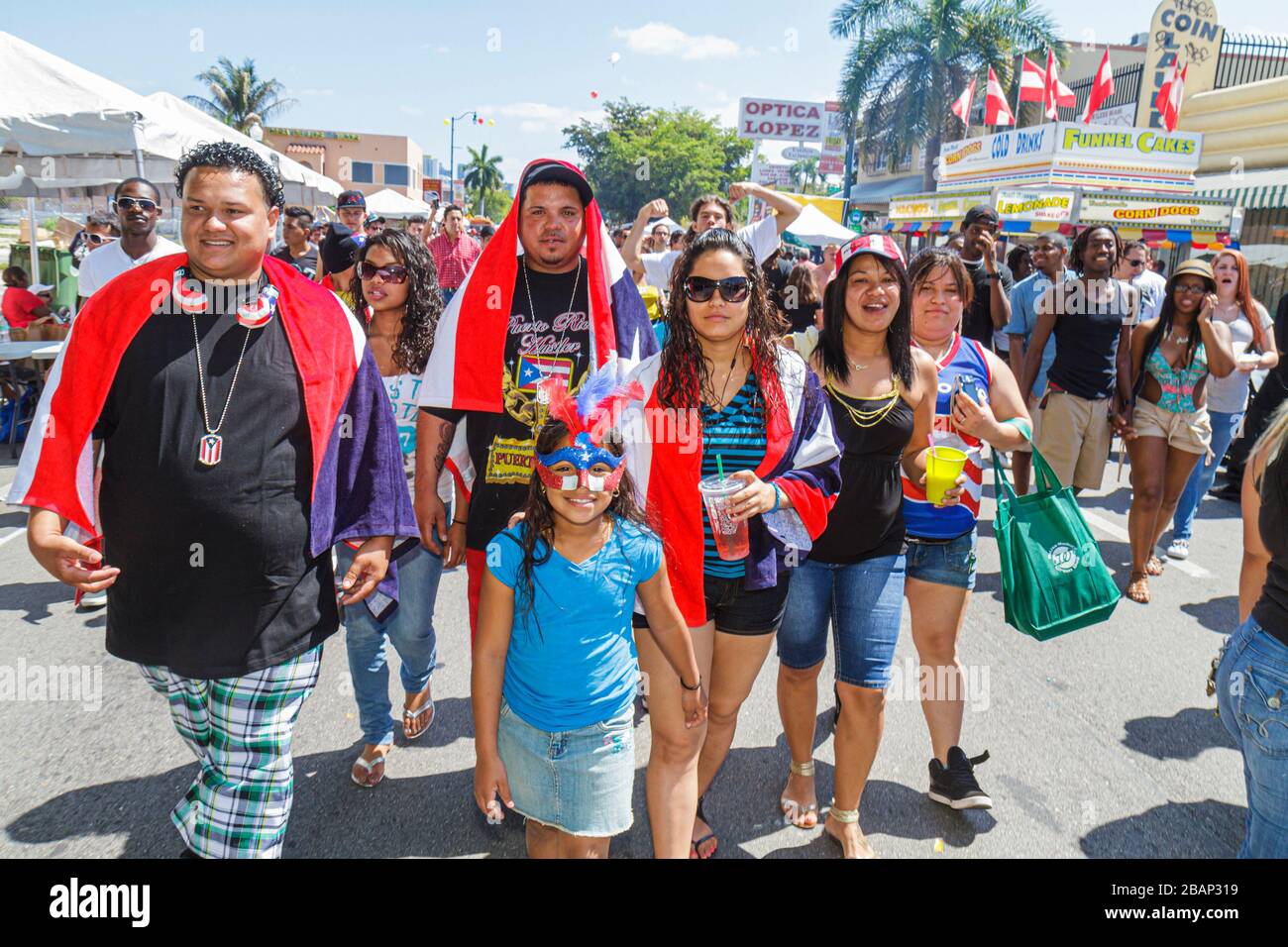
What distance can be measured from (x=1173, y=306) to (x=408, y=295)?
4.73m

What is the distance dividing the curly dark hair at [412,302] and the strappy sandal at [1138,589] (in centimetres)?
458

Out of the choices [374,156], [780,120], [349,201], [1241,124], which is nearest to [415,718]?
[349,201]

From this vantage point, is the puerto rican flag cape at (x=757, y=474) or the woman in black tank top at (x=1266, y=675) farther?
the puerto rican flag cape at (x=757, y=474)

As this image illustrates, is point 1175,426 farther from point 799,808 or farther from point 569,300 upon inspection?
point 569,300

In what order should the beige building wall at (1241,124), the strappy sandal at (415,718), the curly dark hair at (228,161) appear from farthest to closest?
1. the beige building wall at (1241,124)
2. the strappy sandal at (415,718)
3. the curly dark hair at (228,161)

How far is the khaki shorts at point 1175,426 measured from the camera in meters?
5.45

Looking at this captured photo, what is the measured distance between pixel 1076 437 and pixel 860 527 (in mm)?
3701

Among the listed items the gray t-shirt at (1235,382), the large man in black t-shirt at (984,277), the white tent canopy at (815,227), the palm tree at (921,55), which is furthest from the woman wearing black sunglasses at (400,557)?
the palm tree at (921,55)

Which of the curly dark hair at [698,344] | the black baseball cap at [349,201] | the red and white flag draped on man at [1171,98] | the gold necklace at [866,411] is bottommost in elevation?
the gold necklace at [866,411]

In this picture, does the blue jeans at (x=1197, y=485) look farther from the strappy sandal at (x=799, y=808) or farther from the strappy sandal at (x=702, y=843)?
the strappy sandal at (x=702, y=843)

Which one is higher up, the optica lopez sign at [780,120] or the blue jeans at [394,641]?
the optica lopez sign at [780,120]

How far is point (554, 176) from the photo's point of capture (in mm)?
2912

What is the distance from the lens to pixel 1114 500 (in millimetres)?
7828
